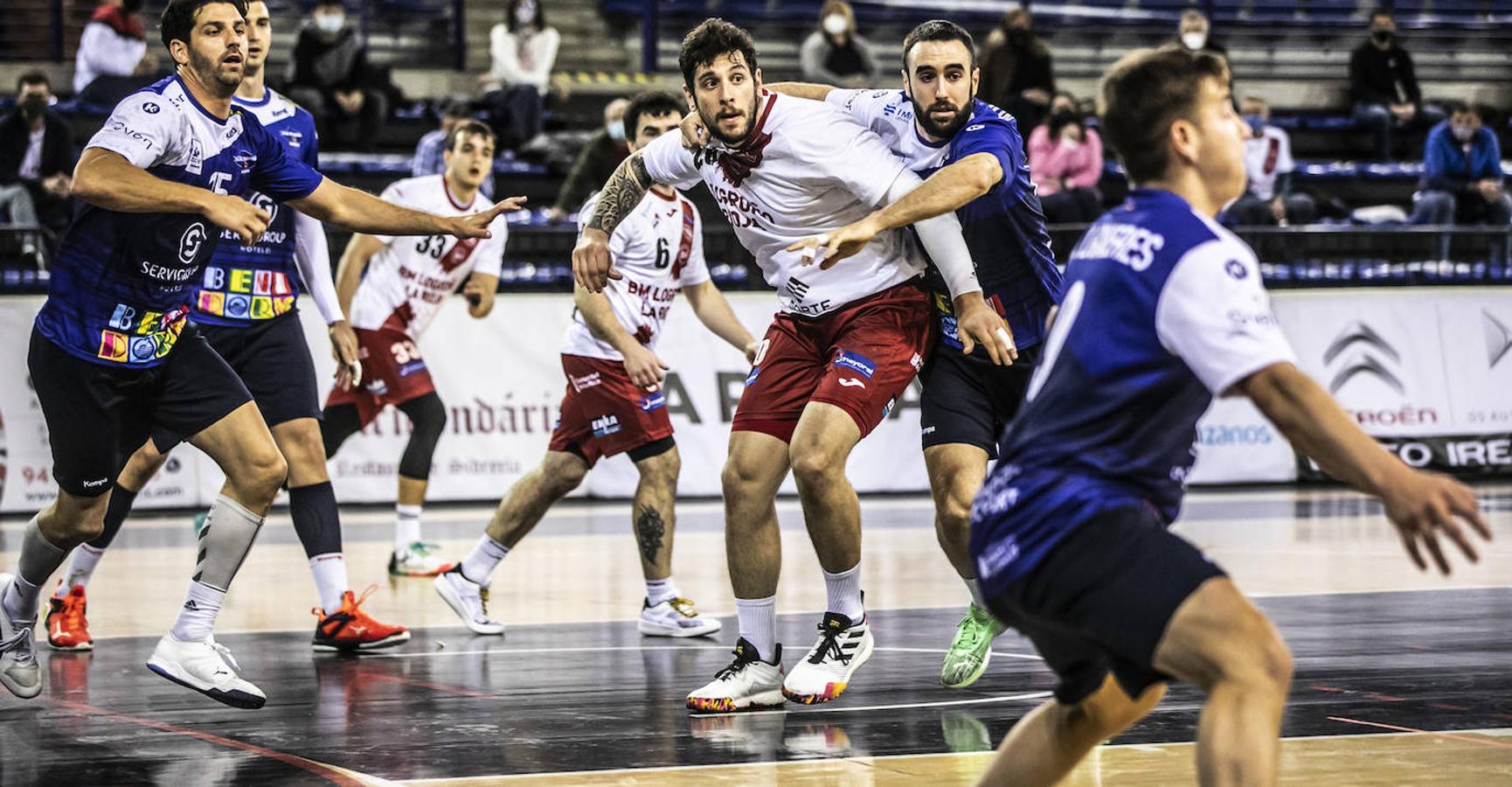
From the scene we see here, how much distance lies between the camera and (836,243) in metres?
4.88

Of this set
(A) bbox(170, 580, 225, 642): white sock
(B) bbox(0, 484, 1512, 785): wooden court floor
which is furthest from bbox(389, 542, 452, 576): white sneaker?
(A) bbox(170, 580, 225, 642): white sock

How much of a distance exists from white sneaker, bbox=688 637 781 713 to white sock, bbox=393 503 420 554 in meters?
4.53

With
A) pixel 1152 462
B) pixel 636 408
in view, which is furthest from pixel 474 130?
pixel 1152 462

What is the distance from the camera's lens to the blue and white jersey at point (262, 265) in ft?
24.6

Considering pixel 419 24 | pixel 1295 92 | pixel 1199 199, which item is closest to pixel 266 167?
pixel 1199 199

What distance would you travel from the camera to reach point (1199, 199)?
11.7 ft

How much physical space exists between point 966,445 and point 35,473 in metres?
9.21

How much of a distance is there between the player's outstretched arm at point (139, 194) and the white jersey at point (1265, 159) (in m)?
13.4

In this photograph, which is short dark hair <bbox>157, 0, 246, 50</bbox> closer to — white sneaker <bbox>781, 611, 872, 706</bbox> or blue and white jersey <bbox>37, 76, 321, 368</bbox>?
blue and white jersey <bbox>37, 76, 321, 368</bbox>

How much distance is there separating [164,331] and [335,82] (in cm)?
1129

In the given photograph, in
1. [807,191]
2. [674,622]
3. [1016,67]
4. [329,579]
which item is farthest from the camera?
[1016,67]

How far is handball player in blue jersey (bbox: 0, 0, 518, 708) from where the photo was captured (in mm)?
5918

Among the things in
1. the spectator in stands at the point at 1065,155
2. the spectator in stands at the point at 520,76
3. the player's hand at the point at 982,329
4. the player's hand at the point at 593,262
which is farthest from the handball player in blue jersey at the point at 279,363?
the spectator in stands at the point at 520,76

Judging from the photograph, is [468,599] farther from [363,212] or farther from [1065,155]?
[1065,155]
